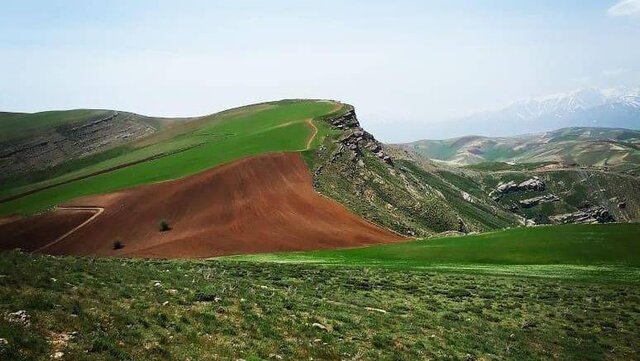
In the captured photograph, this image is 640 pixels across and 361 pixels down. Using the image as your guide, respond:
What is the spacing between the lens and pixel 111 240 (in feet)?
239

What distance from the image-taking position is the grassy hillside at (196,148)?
320ft

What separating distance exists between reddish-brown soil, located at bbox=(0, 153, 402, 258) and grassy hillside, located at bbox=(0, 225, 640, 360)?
Answer: 75.1 ft

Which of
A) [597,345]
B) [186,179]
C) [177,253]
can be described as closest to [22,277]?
[597,345]

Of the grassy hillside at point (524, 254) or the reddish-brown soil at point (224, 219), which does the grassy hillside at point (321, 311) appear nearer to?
the grassy hillside at point (524, 254)

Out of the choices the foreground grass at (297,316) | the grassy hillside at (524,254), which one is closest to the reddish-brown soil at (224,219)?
the grassy hillside at (524,254)

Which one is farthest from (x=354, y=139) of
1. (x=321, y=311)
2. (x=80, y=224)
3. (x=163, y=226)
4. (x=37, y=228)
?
(x=321, y=311)

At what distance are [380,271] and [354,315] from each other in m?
20.1

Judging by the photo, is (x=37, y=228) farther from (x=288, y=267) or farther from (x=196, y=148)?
(x=288, y=267)

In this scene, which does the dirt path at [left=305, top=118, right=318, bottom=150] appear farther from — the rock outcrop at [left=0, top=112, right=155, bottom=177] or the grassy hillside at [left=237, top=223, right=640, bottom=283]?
the rock outcrop at [left=0, top=112, right=155, bottom=177]

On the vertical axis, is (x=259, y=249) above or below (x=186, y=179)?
below

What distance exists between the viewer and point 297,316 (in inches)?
953

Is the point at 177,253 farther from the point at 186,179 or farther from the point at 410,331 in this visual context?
the point at 410,331

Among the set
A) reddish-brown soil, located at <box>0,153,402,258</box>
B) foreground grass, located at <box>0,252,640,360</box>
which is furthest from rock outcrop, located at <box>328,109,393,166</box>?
foreground grass, located at <box>0,252,640,360</box>

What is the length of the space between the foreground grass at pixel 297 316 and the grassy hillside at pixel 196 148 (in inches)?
2595
